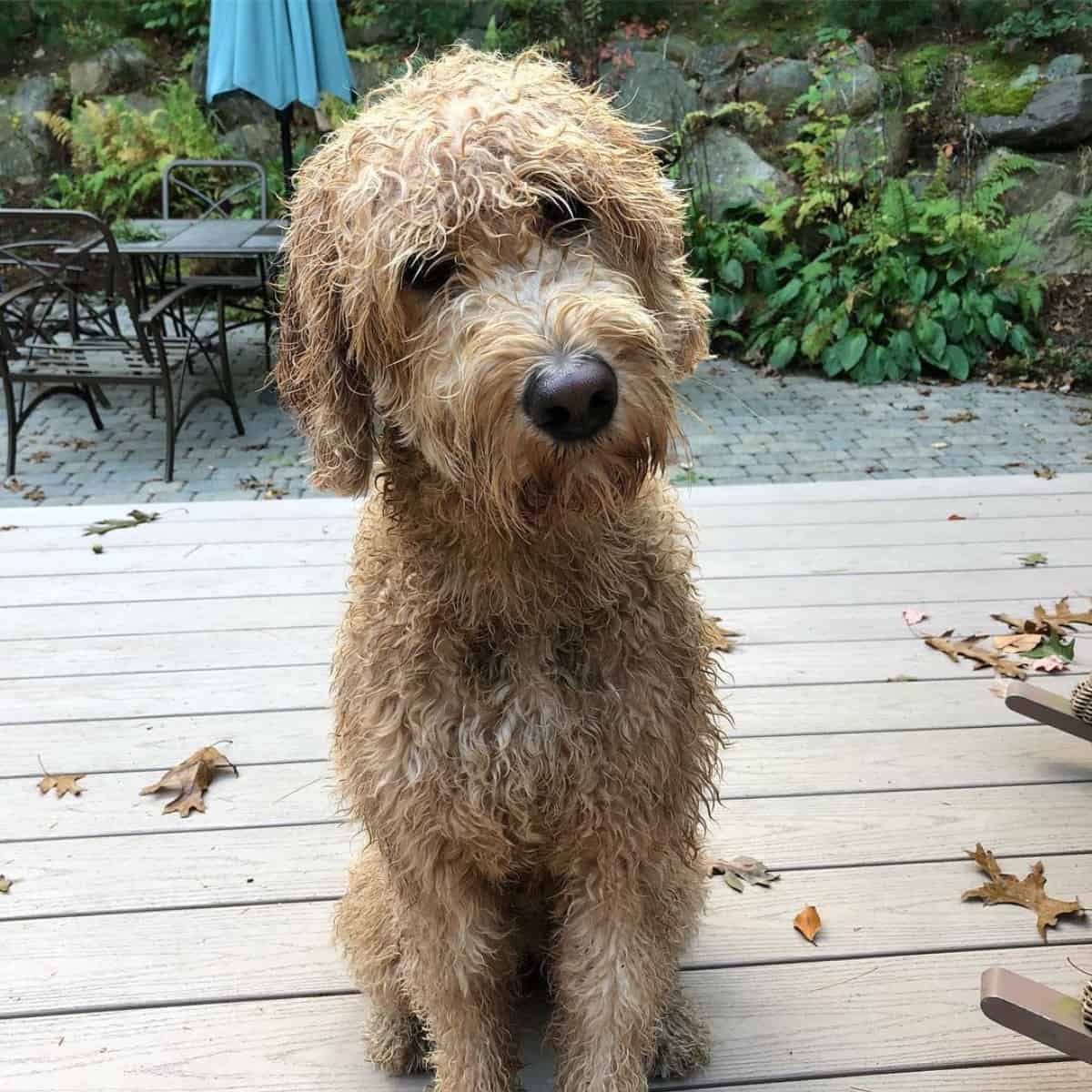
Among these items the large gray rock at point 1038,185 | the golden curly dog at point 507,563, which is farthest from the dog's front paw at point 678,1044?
the large gray rock at point 1038,185

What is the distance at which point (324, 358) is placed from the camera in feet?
5.07

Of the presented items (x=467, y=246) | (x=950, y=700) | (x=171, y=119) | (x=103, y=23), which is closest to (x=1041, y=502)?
(x=950, y=700)

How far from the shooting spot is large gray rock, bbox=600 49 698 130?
942 cm

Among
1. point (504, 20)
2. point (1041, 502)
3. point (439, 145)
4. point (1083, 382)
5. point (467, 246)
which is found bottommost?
point (1083, 382)

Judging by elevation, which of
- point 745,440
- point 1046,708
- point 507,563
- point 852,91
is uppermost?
point 852,91

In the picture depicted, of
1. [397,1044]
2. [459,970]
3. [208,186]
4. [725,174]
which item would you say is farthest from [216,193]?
Result: [459,970]

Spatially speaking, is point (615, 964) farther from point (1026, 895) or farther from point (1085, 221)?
point (1085, 221)

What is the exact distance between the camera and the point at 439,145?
1392 mm

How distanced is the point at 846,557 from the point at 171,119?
9183 mm

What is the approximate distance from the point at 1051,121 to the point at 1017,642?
746cm

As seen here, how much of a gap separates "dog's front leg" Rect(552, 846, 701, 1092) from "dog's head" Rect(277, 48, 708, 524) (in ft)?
2.31

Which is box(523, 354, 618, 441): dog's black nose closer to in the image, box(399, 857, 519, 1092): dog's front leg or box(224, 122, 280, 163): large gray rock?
box(399, 857, 519, 1092): dog's front leg

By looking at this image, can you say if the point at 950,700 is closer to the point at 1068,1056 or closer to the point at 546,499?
the point at 1068,1056

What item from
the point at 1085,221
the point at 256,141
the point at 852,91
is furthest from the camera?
the point at 256,141
